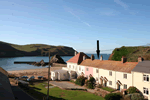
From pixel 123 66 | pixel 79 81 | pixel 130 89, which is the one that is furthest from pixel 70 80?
pixel 130 89

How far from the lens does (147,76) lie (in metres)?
25.5

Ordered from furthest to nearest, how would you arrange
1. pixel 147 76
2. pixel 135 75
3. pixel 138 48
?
pixel 138 48, pixel 135 75, pixel 147 76

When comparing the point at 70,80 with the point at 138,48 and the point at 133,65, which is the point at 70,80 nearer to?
the point at 133,65

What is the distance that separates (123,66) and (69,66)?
26047 millimetres

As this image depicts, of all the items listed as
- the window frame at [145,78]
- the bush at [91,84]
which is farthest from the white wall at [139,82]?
the bush at [91,84]

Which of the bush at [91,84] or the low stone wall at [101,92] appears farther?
the bush at [91,84]

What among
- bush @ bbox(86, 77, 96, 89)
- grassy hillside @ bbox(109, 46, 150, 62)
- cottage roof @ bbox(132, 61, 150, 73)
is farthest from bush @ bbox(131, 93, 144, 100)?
grassy hillside @ bbox(109, 46, 150, 62)

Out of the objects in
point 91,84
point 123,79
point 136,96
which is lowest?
point 91,84

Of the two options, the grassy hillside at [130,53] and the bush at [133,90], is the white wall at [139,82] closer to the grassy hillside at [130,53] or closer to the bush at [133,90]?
the bush at [133,90]

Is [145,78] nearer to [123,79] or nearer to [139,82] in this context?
[139,82]

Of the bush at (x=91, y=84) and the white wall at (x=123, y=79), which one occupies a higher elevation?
the white wall at (x=123, y=79)

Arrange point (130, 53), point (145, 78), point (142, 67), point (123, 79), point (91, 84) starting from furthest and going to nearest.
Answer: point (130, 53) → point (91, 84) → point (123, 79) → point (142, 67) → point (145, 78)

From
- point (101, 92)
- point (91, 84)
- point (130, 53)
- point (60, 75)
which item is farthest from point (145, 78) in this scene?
point (130, 53)

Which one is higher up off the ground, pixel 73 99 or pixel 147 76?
pixel 147 76
